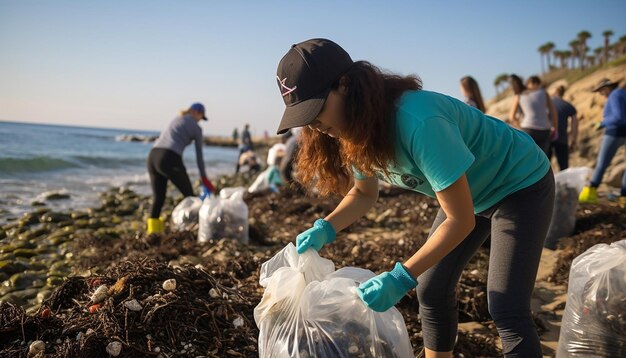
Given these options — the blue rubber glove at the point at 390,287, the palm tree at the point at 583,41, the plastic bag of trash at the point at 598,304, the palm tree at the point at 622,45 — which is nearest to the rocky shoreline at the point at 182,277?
the plastic bag of trash at the point at 598,304

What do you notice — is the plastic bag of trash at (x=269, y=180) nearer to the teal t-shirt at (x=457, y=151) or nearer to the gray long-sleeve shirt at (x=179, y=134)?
the gray long-sleeve shirt at (x=179, y=134)

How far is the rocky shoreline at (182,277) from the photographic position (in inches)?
87.8

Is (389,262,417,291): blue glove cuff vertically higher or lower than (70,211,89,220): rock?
higher

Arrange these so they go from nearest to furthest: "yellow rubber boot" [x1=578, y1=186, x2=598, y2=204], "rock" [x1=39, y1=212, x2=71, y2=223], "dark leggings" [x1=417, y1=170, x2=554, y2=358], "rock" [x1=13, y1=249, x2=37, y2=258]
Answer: "dark leggings" [x1=417, y1=170, x2=554, y2=358] → "rock" [x1=13, y1=249, x2=37, y2=258] → "yellow rubber boot" [x1=578, y1=186, x2=598, y2=204] → "rock" [x1=39, y1=212, x2=71, y2=223]

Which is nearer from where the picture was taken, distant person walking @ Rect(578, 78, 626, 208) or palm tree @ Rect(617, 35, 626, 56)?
distant person walking @ Rect(578, 78, 626, 208)

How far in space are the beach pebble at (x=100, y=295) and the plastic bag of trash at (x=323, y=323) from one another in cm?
111

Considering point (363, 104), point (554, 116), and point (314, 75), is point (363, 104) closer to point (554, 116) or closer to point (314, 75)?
point (314, 75)

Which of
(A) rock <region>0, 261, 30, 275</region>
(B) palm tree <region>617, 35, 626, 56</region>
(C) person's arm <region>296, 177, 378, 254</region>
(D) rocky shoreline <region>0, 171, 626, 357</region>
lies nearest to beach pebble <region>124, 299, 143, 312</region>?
(D) rocky shoreline <region>0, 171, 626, 357</region>

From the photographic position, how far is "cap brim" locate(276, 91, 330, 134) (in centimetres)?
147

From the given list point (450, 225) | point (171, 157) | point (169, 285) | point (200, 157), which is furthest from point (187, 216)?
point (450, 225)

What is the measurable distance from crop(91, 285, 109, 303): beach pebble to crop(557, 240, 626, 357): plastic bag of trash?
7.95 ft

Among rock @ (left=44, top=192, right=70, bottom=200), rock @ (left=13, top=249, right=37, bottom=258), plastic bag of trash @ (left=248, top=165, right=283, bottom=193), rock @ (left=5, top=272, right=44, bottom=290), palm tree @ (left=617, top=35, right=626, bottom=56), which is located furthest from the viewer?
palm tree @ (left=617, top=35, right=626, bottom=56)

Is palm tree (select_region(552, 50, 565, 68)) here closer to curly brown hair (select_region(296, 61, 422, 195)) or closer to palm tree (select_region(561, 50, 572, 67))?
palm tree (select_region(561, 50, 572, 67))

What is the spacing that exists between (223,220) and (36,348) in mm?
2792
